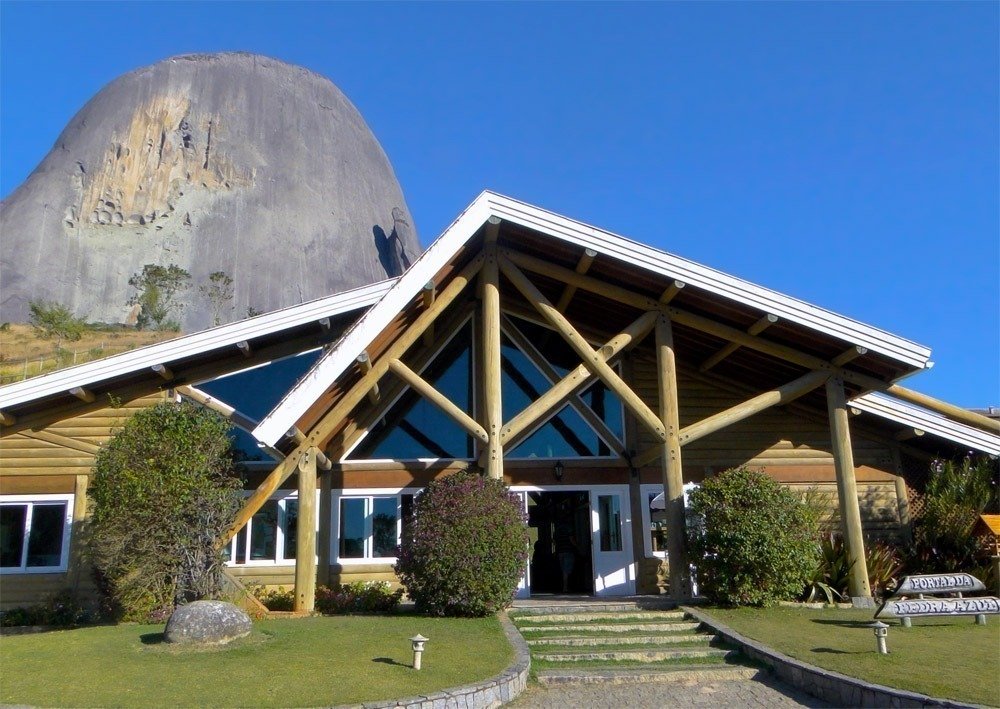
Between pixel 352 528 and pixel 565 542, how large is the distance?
433 cm

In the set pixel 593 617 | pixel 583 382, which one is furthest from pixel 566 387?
pixel 593 617

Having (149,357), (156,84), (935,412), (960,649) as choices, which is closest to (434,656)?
(960,649)

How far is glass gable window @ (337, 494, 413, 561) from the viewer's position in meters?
15.1

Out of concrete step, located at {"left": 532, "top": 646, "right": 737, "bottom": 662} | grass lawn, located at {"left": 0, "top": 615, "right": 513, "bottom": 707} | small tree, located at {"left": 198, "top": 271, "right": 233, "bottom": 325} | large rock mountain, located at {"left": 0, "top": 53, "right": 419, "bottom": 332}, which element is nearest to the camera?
grass lawn, located at {"left": 0, "top": 615, "right": 513, "bottom": 707}

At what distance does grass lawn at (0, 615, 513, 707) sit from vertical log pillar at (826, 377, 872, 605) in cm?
629

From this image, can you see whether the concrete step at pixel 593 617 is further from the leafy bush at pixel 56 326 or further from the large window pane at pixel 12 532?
the leafy bush at pixel 56 326

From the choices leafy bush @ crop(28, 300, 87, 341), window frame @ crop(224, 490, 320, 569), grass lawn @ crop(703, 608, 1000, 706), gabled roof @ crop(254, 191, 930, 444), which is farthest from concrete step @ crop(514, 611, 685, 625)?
leafy bush @ crop(28, 300, 87, 341)

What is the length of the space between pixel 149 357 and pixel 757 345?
1058 cm

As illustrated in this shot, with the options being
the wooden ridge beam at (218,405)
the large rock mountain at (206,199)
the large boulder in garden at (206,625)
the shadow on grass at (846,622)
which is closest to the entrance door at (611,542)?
the shadow on grass at (846,622)

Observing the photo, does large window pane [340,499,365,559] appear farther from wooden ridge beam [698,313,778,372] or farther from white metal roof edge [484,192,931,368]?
wooden ridge beam [698,313,778,372]

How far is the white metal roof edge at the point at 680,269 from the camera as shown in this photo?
509 inches

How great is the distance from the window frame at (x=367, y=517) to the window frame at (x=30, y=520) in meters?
4.62

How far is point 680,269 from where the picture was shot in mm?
13062

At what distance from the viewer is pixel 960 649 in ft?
30.0
